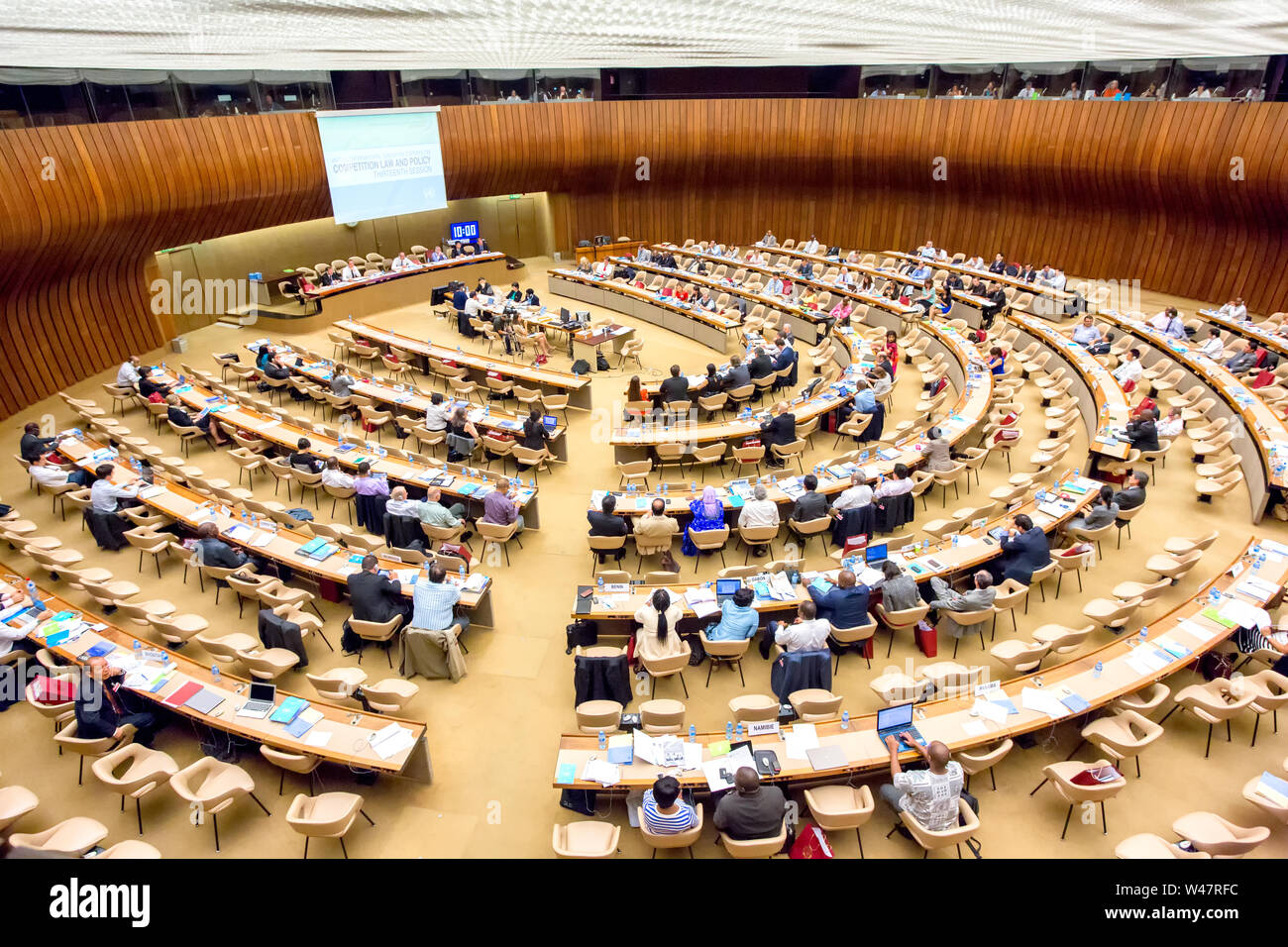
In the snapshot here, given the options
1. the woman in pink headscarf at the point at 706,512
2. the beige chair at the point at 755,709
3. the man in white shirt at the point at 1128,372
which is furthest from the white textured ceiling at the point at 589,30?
the beige chair at the point at 755,709

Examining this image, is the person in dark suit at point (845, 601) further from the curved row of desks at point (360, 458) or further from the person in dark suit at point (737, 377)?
the person in dark suit at point (737, 377)

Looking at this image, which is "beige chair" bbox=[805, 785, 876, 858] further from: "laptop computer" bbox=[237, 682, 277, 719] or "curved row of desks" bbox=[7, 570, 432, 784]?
"laptop computer" bbox=[237, 682, 277, 719]

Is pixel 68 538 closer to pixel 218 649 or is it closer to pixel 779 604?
pixel 218 649

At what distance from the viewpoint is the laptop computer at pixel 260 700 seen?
6699 millimetres

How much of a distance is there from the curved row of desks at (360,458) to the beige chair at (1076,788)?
280 inches

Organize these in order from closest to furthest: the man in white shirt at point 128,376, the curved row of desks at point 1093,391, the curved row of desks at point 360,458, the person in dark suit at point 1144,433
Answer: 1. the curved row of desks at point 360,458
2. the person in dark suit at point 1144,433
3. the curved row of desks at point 1093,391
4. the man in white shirt at point 128,376

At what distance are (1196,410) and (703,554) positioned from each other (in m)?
9.75

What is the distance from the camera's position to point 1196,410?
1316 cm

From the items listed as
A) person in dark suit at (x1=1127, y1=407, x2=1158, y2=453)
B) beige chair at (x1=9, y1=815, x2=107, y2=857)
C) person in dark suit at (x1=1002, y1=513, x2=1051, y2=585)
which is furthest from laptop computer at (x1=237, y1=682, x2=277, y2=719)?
person in dark suit at (x1=1127, y1=407, x2=1158, y2=453)

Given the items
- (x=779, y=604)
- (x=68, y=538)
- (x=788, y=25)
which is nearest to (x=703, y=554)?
(x=779, y=604)

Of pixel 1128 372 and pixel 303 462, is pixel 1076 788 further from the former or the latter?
pixel 1128 372

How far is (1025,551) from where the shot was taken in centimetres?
862

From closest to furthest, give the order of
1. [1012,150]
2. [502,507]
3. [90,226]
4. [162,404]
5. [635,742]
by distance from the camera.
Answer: [635,742] < [502,507] < [162,404] < [90,226] < [1012,150]

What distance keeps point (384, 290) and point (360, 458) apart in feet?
41.4
